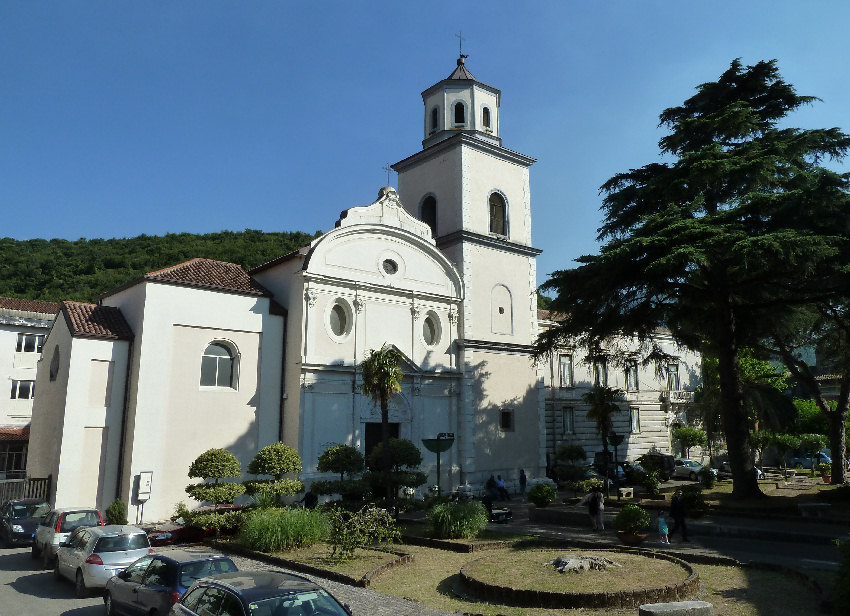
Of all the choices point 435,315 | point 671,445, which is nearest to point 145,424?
point 435,315

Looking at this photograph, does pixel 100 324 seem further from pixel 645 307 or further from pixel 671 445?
pixel 671 445

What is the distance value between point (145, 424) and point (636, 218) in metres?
20.7

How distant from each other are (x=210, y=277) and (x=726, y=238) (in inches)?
776

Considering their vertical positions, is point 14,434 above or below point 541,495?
above

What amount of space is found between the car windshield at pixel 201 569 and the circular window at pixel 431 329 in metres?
21.0

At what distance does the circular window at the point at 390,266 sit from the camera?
30.0 meters

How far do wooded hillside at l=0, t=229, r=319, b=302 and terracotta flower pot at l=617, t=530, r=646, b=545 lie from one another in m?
41.8

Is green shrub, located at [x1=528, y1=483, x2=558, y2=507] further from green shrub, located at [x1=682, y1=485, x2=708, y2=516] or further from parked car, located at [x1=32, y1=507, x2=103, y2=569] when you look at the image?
parked car, located at [x1=32, y1=507, x2=103, y2=569]

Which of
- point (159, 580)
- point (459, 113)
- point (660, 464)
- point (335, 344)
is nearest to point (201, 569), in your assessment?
point (159, 580)

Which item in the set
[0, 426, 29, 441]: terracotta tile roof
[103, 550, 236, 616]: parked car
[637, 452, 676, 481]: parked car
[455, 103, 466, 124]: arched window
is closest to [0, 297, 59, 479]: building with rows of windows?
[0, 426, 29, 441]: terracotta tile roof

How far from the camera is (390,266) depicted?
30.2 m

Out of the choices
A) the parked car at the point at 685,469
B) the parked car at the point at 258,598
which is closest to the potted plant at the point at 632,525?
the parked car at the point at 258,598

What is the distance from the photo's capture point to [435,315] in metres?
31.7

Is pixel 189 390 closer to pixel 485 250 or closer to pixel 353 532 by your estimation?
pixel 353 532
